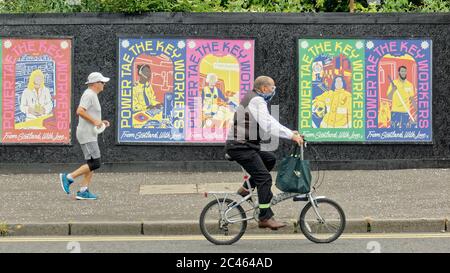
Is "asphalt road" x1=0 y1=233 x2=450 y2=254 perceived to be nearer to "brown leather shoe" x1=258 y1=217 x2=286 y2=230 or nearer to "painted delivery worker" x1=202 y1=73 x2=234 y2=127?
"brown leather shoe" x1=258 y1=217 x2=286 y2=230

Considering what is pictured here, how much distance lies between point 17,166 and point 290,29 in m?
5.09

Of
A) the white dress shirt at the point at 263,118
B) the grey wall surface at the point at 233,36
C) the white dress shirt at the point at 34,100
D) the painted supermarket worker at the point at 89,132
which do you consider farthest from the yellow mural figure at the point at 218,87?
the white dress shirt at the point at 263,118

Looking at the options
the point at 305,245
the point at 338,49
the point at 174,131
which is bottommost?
the point at 305,245

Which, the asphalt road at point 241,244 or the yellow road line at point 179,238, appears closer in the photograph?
the asphalt road at point 241,244

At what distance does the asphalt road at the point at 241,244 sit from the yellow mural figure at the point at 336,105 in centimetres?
582

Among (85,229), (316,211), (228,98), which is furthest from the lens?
(228,98)

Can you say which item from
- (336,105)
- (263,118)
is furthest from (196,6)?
(263,118)

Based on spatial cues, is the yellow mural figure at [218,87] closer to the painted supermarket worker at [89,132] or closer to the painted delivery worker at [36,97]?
the painted delivery worker at [36,97]

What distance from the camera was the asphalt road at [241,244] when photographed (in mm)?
10453

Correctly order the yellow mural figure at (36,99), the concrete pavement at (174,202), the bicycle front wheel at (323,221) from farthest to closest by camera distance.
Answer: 1. the yellow mural figure at (36,99)
2. the concrete pavement at (174,202)
3. the bicycle front wheel at (323,221)

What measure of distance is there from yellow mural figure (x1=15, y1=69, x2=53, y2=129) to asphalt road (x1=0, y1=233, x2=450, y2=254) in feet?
19.4

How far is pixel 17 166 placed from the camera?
17.2m

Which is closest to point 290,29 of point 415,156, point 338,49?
point 338,49

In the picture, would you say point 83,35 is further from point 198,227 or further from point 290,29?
point 198,227
